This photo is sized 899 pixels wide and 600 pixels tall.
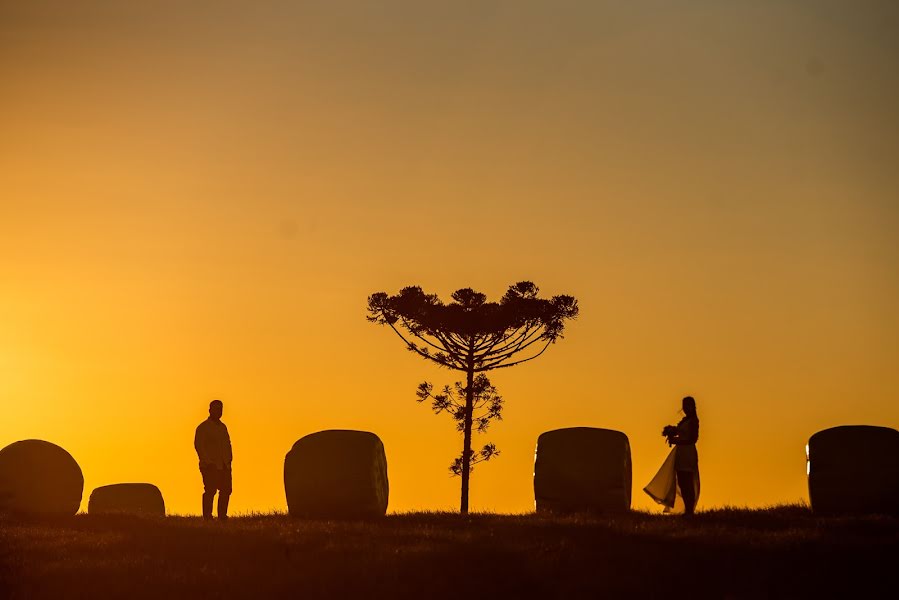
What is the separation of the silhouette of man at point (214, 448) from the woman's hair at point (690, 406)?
11.1 m

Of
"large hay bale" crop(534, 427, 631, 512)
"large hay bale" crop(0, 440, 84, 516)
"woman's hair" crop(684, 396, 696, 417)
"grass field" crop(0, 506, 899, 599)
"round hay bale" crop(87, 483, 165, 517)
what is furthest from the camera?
"round hay bale" crop(87, 483, 165, 517)

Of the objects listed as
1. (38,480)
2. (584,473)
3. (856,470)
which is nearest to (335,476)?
(584,473)

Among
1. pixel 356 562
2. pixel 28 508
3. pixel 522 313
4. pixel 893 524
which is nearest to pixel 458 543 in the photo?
pixel 356 562

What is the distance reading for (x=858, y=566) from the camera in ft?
88.8

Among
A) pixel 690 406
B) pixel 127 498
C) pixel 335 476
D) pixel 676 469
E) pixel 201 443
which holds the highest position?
pixel 127 498

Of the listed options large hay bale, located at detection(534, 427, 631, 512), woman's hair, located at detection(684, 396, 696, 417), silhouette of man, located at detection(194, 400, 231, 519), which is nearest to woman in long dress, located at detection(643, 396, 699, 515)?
woman's hair, located at detection(684, 396, 696, 417)

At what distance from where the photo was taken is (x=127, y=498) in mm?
60469

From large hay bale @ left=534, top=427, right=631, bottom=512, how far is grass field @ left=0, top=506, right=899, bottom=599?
3.44 meters

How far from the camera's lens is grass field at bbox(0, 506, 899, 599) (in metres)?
25.8

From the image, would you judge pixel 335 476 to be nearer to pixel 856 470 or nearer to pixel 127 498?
pixel 856 470

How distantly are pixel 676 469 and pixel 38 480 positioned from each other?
19.3 m

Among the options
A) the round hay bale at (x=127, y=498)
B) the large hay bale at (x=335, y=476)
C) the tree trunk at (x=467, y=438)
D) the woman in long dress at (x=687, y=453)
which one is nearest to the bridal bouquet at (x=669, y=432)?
the woman in long dress at (x=687, y=453)

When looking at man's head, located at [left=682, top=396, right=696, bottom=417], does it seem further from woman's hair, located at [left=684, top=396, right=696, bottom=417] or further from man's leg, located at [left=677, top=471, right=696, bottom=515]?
man's leg, located at [left=677, top=471, right=696, bottom=515]

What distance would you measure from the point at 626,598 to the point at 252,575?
7.12m
